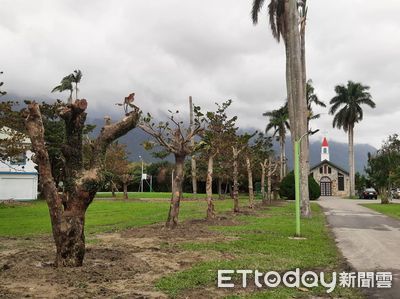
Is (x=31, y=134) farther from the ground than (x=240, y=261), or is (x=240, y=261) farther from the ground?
(x=31, y=134)

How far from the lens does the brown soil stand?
692cm

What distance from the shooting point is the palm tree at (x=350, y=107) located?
6344 centimetres

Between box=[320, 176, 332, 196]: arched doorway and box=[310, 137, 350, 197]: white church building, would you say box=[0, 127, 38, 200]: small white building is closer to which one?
box=[310, 137, 350, 197]: white church building

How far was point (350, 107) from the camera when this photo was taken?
63438mm

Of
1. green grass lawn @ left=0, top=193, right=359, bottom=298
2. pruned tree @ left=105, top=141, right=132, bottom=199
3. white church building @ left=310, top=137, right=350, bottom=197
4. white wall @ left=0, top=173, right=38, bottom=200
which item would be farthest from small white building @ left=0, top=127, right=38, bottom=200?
white church building @ left=310, top=137, right=350, bottom=197

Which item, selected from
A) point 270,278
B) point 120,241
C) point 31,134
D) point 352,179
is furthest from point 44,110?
point 352,179

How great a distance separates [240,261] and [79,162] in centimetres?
399

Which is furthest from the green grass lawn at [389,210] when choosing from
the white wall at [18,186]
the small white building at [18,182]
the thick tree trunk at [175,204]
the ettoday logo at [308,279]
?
the white wall at [18,186]

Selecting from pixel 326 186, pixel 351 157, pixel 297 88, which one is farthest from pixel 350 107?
pixel 297 88

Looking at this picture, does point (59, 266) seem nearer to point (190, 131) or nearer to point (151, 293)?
point (151, 293)

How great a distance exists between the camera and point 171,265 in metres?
9.09

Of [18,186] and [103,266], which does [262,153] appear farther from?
[103,266]

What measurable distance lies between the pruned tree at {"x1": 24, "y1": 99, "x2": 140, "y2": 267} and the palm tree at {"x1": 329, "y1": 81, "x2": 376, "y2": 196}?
196ft

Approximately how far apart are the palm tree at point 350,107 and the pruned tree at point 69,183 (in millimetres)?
59779
